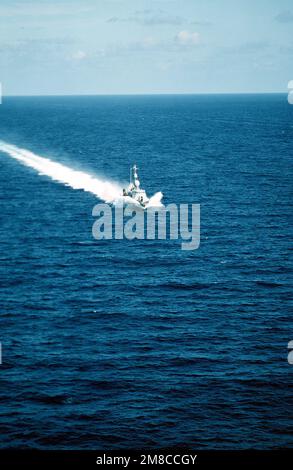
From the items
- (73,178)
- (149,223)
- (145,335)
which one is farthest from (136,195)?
(145,335)

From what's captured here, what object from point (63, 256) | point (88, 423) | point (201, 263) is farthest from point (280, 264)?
point (88, 423)

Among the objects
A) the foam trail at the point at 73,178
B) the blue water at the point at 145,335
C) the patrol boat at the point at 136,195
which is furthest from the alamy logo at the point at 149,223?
the foam trail at the point at 73,178

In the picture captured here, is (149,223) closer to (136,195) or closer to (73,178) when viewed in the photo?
(136,195)

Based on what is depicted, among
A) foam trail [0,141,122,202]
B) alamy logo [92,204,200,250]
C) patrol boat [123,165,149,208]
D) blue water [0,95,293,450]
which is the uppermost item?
foam trail [0,141,122,202]

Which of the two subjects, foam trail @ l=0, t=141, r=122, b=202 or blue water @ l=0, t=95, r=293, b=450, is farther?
foam trail @ l=0, t=141, r=122, b=202

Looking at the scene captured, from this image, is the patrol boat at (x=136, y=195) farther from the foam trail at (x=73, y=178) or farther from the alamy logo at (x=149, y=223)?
the foam trail at (x=73, y=178)

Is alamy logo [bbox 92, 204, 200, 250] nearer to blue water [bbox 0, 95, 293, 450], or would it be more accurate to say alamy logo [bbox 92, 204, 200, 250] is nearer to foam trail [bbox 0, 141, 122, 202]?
blue water [bbox 0, 95, 293, 450]

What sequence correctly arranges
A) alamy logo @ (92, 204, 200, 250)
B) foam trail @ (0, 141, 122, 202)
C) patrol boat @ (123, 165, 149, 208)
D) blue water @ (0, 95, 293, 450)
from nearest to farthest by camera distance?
blue water @ (0, 95, 293, 450)
alamy logo @ (92, 204, 200, 250)
patrol boat @ (123, 165, 149, 208)
foam trail @ (0, 141, 122, 202)

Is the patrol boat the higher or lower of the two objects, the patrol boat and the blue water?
the higher

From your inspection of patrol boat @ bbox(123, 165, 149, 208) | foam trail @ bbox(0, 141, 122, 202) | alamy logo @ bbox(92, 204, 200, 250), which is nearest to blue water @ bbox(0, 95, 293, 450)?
alamy logo @ bbox(92, 204, 200, 250)
